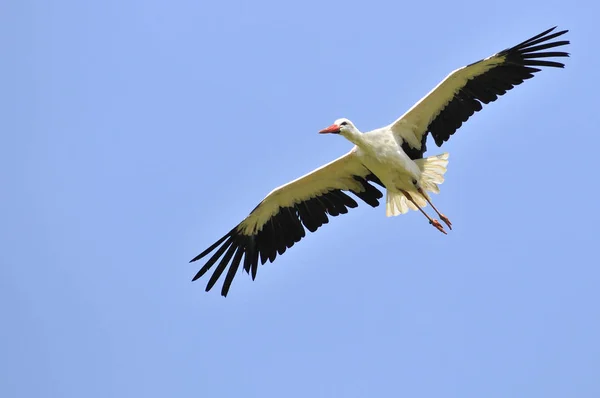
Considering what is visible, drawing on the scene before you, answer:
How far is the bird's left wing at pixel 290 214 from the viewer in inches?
Result: 745

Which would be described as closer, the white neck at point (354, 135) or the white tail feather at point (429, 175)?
the white neck at point (354, 135)

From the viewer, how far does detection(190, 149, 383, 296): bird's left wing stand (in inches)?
745

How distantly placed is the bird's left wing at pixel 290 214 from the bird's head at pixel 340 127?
0.59 metres

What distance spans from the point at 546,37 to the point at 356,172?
258 centimetres

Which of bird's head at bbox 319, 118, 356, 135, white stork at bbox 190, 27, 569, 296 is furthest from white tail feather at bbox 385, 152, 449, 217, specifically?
bird's head at bbox 319, 118, 356, 135

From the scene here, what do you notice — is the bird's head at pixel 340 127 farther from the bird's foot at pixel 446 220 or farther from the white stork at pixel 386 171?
the bird's foot at pixel 446 220

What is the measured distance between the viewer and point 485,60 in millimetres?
18391

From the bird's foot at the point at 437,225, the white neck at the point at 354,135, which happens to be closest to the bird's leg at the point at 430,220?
the bird's foot at the point at 437,225

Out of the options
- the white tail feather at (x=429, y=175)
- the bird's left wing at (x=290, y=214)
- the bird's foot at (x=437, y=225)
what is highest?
the bird's left wing at (x=290, y=214)

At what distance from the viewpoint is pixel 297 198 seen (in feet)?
62.4

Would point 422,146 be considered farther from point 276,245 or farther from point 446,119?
point 276,245

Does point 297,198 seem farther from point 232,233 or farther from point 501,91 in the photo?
point 501,91

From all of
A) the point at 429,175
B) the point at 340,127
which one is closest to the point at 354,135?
the point at 340,127

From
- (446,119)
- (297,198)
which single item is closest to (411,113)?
(446,119)
